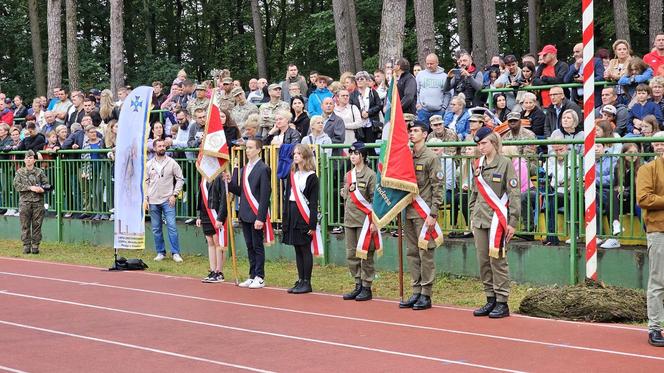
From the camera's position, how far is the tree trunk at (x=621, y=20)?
2934cm

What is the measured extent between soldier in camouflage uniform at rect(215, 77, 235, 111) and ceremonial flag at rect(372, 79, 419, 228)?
283 inches

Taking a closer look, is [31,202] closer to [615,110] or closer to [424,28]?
[424,28]

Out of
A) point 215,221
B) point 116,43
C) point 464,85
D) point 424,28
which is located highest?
point 116,43

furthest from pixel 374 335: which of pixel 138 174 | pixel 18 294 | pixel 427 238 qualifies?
pixel 138 174

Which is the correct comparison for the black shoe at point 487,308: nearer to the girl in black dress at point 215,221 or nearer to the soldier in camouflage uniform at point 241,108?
the girl in black dress at point 215,221

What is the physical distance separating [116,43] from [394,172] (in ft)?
61.4

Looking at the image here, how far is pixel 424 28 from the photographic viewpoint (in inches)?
940

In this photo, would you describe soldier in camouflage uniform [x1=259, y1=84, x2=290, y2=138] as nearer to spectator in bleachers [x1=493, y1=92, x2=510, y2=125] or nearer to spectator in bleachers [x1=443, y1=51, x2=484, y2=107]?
spectator in bleachers [x1=443, y1=51, x2=484, y2=107]

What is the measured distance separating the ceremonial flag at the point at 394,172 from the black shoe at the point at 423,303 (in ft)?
3.39

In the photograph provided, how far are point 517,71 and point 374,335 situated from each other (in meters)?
8.61

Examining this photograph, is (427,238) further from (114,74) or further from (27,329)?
(114,74)

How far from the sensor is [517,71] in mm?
17750

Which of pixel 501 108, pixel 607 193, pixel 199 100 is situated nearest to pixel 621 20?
pixel 501 108

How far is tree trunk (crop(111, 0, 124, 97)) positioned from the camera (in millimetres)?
29094
